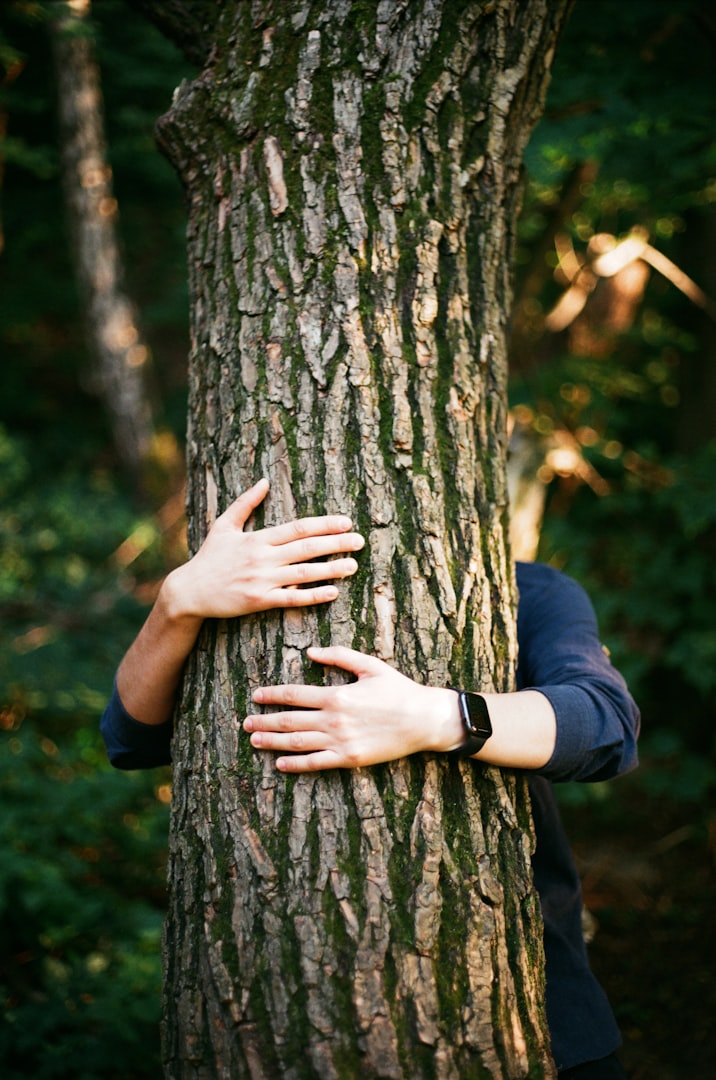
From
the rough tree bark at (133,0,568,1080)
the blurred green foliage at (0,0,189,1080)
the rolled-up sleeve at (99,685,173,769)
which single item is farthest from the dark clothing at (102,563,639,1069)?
the blurred green foliage at (0,0,189,1080)

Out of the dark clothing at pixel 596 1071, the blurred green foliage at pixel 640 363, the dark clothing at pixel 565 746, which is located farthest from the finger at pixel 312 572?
the blurred green foliage at pixel 640 363

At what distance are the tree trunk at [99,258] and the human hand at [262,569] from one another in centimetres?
603

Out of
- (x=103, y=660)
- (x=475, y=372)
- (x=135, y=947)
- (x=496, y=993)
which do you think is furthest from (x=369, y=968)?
(x=103, y=660)

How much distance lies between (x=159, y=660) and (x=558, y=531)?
4.27 m

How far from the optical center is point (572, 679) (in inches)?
65.8

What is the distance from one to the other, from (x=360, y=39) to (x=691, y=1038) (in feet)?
12.7

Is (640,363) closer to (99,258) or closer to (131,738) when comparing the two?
(99,258)

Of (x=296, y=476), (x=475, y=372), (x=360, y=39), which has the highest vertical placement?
(x=360, y=39)

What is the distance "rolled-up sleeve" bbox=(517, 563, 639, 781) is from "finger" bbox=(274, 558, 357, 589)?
19.8 inches

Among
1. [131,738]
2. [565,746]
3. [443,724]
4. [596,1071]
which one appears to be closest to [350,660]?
[443,724]

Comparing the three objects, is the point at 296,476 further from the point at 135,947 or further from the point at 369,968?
the point at 135,947

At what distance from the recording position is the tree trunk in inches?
258

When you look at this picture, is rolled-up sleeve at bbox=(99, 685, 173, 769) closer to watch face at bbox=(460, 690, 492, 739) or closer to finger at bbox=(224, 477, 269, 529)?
finger at bbox=(224, 477, 269, 529)

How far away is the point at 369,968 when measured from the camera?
54.3 inches
